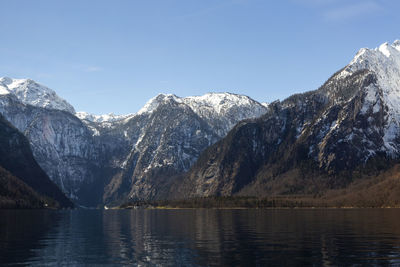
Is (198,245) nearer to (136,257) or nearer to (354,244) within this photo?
(136,257)

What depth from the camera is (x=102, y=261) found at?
92125 mm

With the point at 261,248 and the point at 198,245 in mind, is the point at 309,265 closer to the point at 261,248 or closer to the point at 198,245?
the point at 261,248

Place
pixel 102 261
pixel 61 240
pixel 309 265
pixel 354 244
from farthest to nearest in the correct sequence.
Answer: pixel 61 240 → pixel 354 244 → pixel 102 261 → pixel 309 265

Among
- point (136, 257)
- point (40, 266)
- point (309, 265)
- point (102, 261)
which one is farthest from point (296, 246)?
point (40, 266)

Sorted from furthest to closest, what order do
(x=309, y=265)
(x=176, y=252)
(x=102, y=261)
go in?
(x=176, y=252), (x=102, y=261), (x=309, y=265)

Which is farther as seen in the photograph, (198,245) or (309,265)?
(198,245)

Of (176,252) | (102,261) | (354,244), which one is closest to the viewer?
(102,261)

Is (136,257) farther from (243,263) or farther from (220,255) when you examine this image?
(243,263)

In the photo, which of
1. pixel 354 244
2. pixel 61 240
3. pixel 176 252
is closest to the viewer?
pixel 176 252

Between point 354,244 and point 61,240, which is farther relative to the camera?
point 61,240

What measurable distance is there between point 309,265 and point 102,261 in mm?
39132

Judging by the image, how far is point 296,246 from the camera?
108875mm

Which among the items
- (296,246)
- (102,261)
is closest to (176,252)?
(102,261)

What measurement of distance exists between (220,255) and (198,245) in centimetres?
2087
